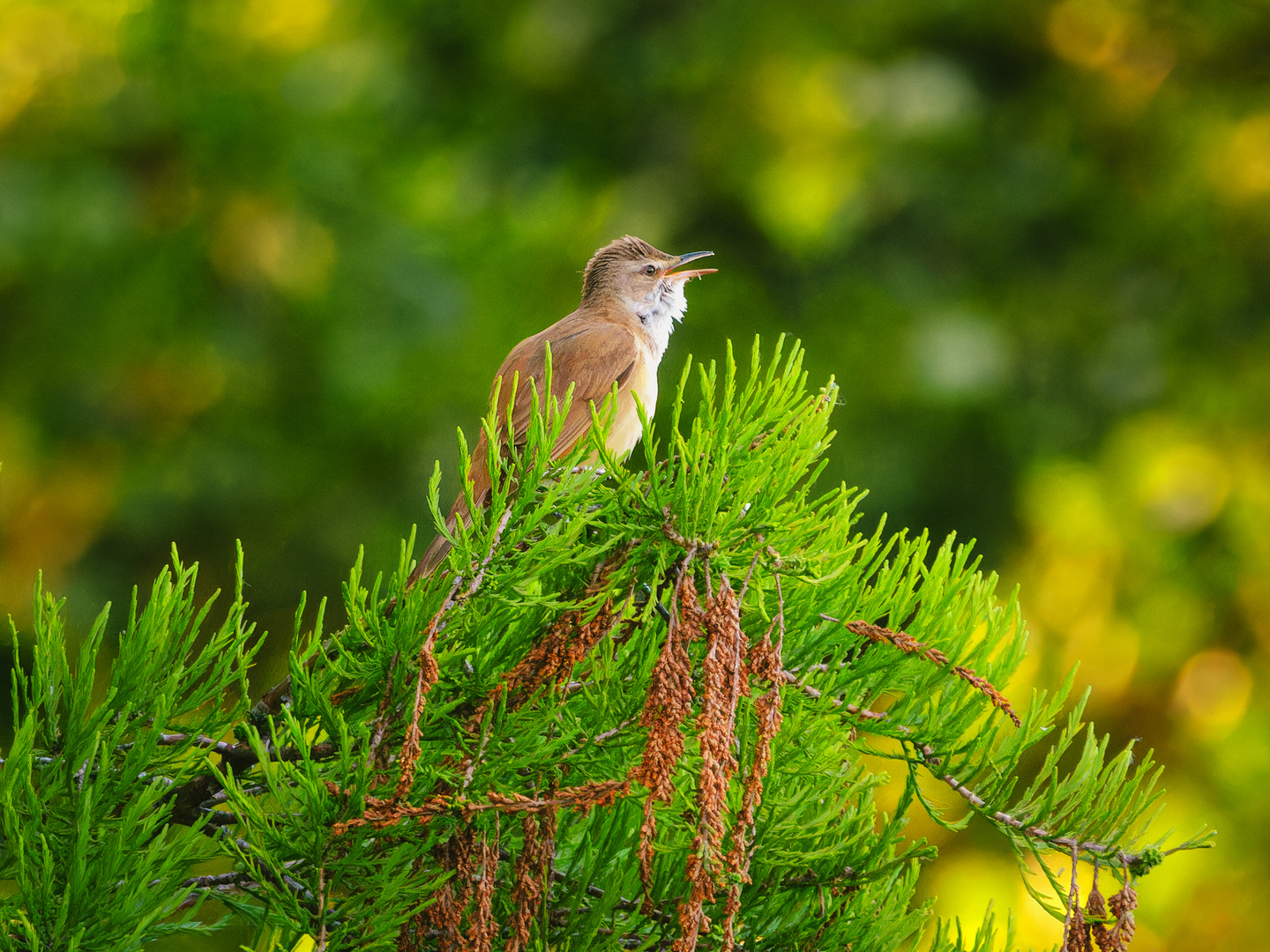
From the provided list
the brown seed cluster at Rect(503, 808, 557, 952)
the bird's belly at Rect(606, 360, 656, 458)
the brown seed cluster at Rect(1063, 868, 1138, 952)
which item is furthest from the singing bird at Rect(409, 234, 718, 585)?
the brown seed cluster at Rect(1063, 868, 1138, 952)

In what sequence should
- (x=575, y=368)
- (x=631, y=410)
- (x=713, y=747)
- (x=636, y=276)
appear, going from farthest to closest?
(x=636, y=276) < (x=575, y=368) < (x=631, y=410) < (x=713, y=747)

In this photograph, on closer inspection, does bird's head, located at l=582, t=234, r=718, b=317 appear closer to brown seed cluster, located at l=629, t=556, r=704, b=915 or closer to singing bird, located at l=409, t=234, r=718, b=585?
singing bird, located at l=409, t=234, r=718, b=585

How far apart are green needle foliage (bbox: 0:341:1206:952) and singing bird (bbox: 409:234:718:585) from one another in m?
0.55

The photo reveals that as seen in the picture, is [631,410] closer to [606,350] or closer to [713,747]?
[606,350]

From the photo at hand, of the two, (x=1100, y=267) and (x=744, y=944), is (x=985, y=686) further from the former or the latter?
(x=1100, y=267)

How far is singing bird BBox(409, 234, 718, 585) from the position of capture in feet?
6.65

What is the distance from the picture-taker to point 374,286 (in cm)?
332

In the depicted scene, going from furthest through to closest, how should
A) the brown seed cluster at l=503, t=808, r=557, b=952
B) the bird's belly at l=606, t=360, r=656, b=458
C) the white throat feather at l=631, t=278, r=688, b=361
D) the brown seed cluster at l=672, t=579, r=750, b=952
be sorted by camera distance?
the white throat feather at l=631, t=278, r=688, b=361 → the bird's belly at l=606, t=360, r=656, b=458 → the brown seed cluster at l=503, t=808, r=557, b=952 → the brown seed cluster at l=672, t=579, r=750, b=952

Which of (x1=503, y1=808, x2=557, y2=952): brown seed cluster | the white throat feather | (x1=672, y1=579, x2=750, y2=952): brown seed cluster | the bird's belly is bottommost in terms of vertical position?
(x1=503, y1=808, x2=557, y2=952): brown seed cluster

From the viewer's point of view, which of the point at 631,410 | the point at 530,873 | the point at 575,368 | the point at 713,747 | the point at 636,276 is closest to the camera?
the point at 713,747

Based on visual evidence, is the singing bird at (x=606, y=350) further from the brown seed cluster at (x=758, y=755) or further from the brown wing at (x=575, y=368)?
the brown seed cluster at (x=758, y=755)

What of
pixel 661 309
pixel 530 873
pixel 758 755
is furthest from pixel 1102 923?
pixel 661 309

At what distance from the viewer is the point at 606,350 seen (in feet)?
7.93

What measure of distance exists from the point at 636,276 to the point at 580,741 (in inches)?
83.8
